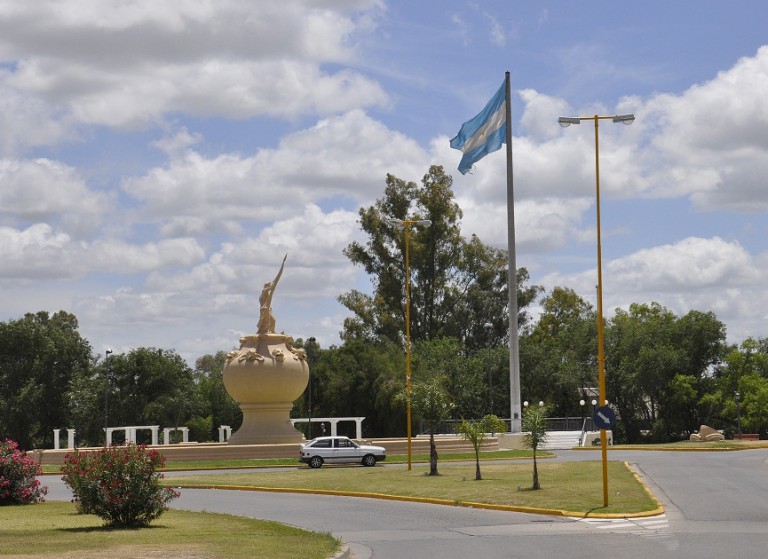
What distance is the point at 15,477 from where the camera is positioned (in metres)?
27.6

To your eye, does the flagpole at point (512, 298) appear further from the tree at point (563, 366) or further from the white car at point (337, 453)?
the tree at point (563, 366)

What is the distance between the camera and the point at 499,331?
281 feet

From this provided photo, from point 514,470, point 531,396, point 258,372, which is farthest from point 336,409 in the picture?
point 514,470

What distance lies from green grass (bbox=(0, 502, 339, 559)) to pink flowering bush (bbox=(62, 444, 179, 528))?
0.35m

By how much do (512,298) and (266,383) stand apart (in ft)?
42.7

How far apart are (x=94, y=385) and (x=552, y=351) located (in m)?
35.3

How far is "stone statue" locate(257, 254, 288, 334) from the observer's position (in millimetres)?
51750

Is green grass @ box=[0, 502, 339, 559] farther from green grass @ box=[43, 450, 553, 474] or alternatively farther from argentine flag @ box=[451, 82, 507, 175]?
argentine flag @ box=[451, 82, 507, 175]

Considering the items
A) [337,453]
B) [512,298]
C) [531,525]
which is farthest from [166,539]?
[512,298]

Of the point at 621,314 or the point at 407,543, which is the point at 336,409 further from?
the point at 407,543

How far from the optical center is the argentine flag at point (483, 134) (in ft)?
174

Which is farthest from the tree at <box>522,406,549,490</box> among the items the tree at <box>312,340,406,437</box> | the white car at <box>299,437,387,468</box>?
the tree at <box>312,340,406,437</box>

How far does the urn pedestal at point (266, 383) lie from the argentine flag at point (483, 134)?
12.4 meters

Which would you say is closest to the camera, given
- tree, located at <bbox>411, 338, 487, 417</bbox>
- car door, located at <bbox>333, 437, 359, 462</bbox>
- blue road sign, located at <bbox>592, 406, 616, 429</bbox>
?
blue road sign, located at <bbox>592, 406, 616, 429</bbox>
